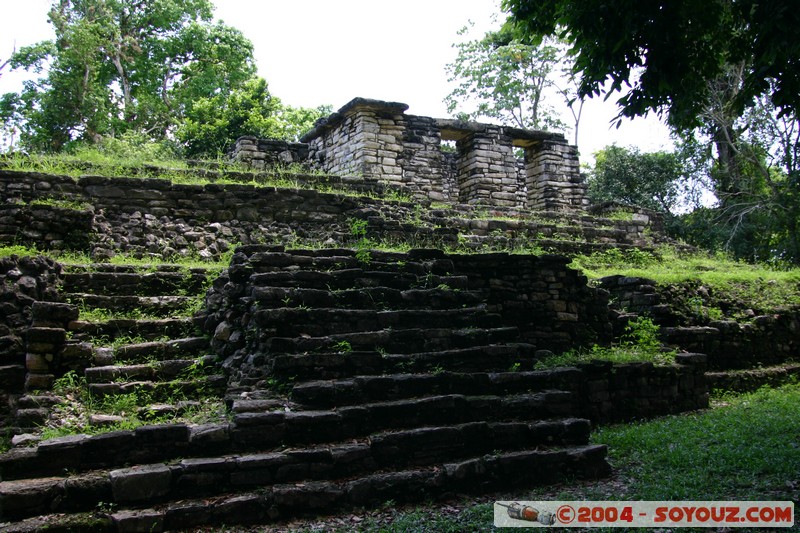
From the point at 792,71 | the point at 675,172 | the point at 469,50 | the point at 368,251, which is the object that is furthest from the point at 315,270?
the point at 469,50

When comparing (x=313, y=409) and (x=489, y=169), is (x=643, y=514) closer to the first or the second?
(x=313, y=409)

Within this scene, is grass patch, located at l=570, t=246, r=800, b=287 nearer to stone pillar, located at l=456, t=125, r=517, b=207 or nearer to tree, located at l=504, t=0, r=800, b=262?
stone pillar, located at l=456, t=125, r=517, b=207

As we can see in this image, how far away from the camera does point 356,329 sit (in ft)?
19.8

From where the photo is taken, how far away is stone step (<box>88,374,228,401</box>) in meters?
5.50

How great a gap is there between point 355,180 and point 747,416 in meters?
7.59

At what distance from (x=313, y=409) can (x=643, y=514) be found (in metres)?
2.55

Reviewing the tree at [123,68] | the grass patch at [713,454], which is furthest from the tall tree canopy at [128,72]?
the grass patch at [713,454]

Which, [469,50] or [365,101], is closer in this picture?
[365,101]

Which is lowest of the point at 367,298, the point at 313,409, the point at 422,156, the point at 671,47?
the point at 313,409

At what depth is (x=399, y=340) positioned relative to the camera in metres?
6.01

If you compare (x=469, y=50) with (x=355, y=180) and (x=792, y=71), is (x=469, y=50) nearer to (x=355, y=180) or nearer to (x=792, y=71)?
(x=355, y=180)

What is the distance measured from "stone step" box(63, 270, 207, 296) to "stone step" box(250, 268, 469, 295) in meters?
1.92

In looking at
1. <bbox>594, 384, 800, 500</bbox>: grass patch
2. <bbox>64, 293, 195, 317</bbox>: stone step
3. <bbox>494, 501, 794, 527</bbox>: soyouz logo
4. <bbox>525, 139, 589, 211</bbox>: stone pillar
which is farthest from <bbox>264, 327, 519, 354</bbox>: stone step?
<bbox>525, 139, 589, 211</bbox>: stone pillar

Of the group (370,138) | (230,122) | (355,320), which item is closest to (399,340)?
(355,320)
